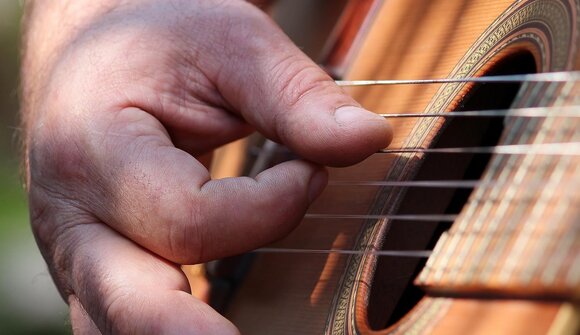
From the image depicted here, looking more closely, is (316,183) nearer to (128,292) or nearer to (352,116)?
(352,116)

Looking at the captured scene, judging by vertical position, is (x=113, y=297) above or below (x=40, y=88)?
below

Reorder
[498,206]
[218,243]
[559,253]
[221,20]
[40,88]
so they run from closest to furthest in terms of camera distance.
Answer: [559,253] < [498,206] < [218,243] < [221,20] < [40,88]

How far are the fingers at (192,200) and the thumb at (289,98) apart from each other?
41 mm

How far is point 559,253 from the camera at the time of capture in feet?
2.02

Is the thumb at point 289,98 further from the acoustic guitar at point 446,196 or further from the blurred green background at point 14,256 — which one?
the blurred green background at point 14,256

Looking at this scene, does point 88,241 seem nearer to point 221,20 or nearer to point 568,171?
point 221,20

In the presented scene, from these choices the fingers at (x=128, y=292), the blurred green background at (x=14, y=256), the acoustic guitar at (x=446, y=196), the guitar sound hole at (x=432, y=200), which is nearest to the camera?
the acoustic guitar at (x=446, y=196)

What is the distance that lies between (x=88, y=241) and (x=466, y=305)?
434 mm

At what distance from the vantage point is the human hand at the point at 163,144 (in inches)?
31.9

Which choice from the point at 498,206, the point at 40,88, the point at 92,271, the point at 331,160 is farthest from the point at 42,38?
the point at 498,206

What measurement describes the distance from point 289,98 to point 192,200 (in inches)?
6.0

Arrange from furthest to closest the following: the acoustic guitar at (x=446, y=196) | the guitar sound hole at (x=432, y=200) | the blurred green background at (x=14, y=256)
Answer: the blurred green background at (x=14, y=256)
the guitar sound hole at (x=432, y=200)
the acoustic guitar at (x=446, y=196)

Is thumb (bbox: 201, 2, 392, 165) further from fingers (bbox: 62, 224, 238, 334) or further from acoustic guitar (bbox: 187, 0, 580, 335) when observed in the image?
fingers (bbox: 62, 224, 238, 334)

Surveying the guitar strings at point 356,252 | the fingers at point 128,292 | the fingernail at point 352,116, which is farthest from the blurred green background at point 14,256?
the fingernail at point 352,116
